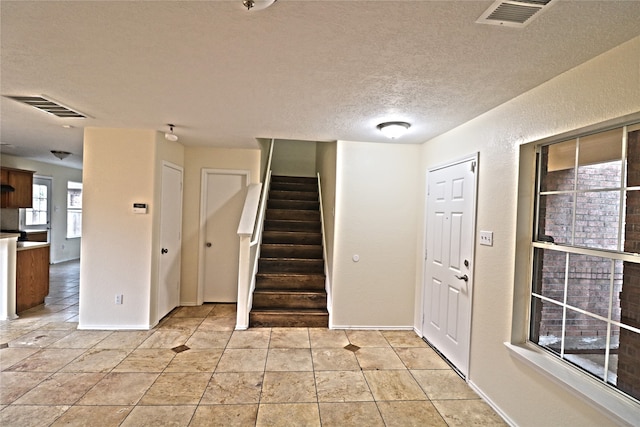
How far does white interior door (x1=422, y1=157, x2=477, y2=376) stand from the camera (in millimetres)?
2793

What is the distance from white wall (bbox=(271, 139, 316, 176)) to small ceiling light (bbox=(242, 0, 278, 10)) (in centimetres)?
554

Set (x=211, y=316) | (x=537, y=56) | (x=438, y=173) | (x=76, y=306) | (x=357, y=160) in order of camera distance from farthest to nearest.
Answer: (x=76, y=306) < (x=211, y=316) < (x=357, y=160) < (x=438, y=173) < (x=537, y=56)

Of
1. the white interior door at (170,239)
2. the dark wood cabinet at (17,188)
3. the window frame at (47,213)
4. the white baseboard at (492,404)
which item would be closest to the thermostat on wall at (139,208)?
the white interior door at (170,239)

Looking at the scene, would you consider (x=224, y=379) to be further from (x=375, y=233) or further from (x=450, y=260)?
(x=450, y=260)

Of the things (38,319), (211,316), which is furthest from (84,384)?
(38,319)

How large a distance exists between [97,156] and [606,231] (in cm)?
455

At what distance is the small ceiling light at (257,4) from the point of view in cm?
127

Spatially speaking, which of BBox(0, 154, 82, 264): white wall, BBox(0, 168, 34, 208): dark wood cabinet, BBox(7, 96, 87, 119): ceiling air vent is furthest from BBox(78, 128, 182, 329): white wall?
BBox(0, 154, 82, 264): white wall

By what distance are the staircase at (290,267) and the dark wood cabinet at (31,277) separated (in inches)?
120

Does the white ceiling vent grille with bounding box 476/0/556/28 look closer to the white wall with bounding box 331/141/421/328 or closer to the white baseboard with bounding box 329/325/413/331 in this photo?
the white wall with bounding box 331/141/421/328

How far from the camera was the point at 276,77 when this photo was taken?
6.64 feet

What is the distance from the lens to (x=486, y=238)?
8.29 feet

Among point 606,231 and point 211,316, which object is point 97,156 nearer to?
point 211,316

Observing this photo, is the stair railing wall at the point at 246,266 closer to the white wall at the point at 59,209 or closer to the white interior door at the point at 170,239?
the white interior door at the point at 170,239
